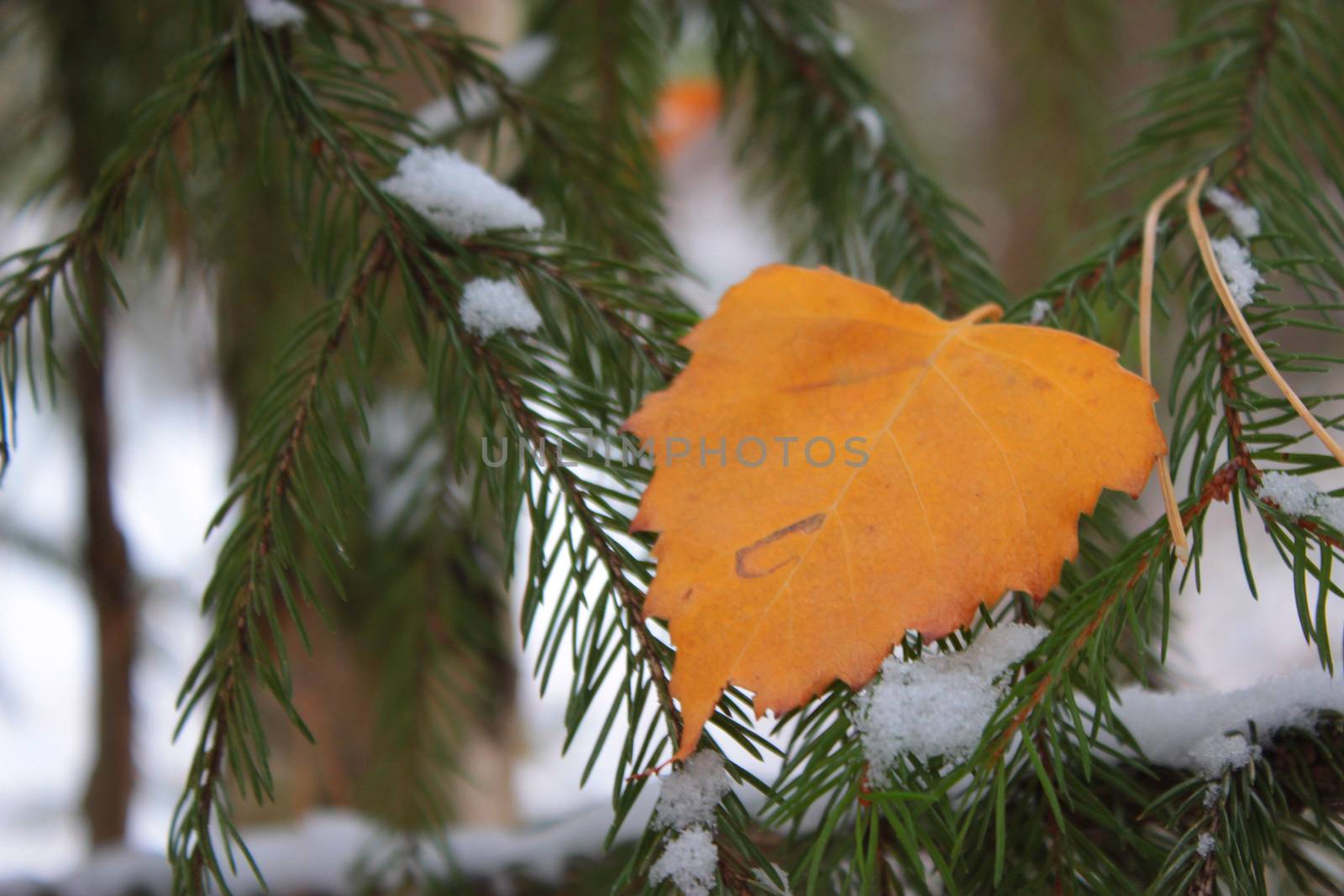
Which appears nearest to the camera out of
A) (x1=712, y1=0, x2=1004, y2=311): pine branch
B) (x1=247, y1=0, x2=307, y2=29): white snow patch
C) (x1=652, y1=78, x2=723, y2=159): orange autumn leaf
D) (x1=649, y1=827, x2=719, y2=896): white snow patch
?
(x1=649, y1=827, x2=719, y2=896): white snow patch

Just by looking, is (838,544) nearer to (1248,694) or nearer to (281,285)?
(1248,694)

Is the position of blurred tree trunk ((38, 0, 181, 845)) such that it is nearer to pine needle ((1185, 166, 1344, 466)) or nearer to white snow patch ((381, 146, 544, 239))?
white snow patch ((381, 146, 544, 239))

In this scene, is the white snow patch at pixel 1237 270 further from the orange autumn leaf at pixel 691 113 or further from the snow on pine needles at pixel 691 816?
the orange autumn leaf at pixel 691 113

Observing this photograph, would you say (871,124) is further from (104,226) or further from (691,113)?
(691,113)

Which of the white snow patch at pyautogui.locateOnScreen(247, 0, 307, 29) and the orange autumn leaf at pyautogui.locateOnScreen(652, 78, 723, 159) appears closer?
the white snow patch at pyautogui.locateOnScreen(247, 0, 307, 29)

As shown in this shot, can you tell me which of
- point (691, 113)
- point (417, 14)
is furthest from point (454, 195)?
point (691, 113)

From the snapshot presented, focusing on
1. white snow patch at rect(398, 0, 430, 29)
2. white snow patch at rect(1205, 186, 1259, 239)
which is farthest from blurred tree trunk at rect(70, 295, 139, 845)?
white snow patch at rect(1205, 186, 1259, 239)
